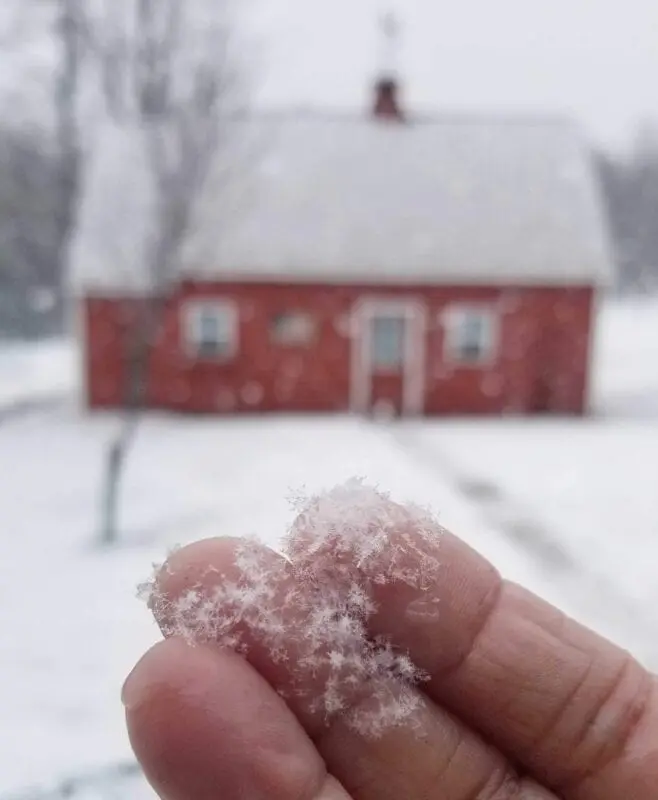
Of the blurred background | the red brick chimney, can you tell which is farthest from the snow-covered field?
the red brick chimney

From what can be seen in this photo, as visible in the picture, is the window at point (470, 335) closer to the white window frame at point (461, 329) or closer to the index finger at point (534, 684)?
the white window frame at point (461, 329)

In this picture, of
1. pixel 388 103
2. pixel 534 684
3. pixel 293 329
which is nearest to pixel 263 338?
pixel 293 329

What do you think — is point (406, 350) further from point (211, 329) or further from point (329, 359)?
point (211, 329)

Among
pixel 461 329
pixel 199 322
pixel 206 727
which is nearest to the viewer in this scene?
pixel 206 727

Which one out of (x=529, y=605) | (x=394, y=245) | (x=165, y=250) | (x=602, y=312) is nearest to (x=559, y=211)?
(x=602, y=312)

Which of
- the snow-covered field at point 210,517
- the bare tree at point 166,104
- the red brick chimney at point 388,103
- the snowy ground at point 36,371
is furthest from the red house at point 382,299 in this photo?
the bare tree at point 166,104

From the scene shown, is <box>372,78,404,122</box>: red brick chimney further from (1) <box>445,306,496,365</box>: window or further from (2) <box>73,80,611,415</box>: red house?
(1) <box>445,306,496,365</box>: window

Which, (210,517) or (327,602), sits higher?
(327,602)
